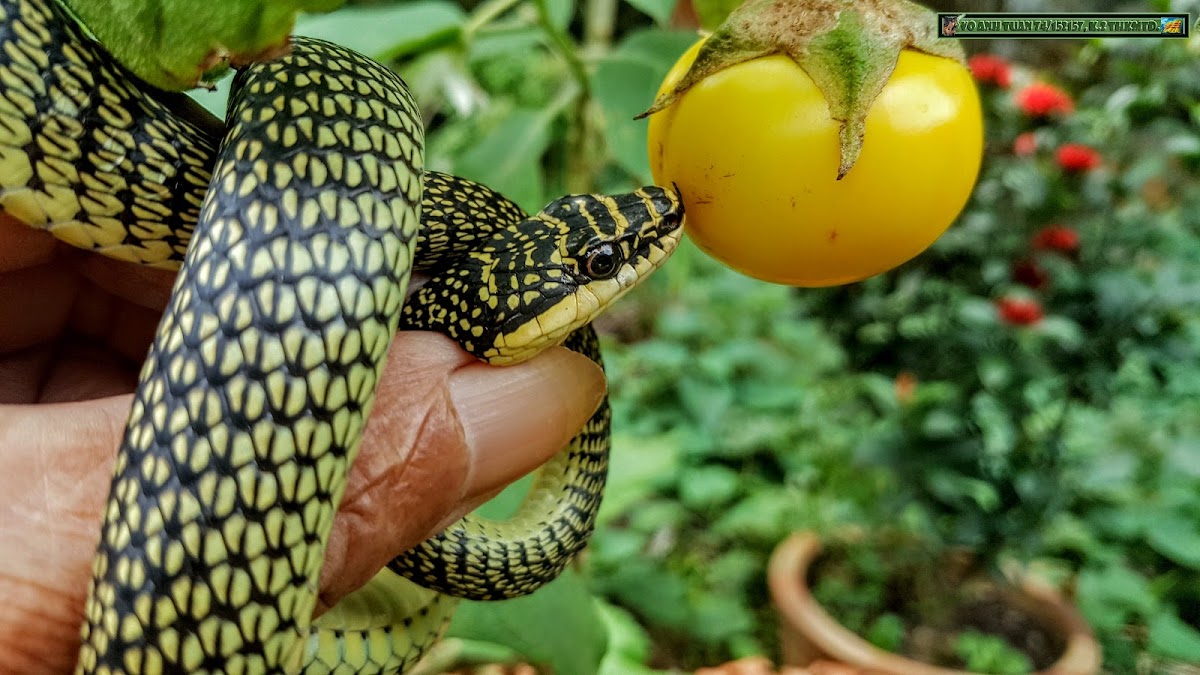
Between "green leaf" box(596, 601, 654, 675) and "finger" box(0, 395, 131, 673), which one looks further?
"green leaf" box(596, 601, 654, 675)

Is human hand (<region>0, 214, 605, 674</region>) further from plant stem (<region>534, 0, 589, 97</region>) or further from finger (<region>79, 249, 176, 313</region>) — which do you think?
plant stem (<region>534, 0, 589, 97</region>)

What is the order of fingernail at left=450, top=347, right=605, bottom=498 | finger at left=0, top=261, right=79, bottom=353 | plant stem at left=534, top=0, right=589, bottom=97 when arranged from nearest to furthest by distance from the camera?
fingernail at left=450, top=347, right=605, bottom=498 < finger at left=0, top=261, right=79, bottom=353 < plant stem at left=534, top=0, right=589, bottom=97

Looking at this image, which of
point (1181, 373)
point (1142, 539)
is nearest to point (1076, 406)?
point (1181, 373)

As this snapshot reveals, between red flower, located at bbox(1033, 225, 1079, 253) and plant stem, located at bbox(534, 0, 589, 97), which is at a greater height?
plant stem, located at bbox(534, 0, 589, 97)

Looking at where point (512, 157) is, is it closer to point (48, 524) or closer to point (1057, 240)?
point (48, 524)

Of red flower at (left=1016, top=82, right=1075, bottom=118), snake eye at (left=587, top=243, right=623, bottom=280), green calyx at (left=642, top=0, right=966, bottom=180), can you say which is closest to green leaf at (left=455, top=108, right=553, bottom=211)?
snake eye at (left=587, top=243, right=623, bottom=280)

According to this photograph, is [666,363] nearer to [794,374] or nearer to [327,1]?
[794,374]
